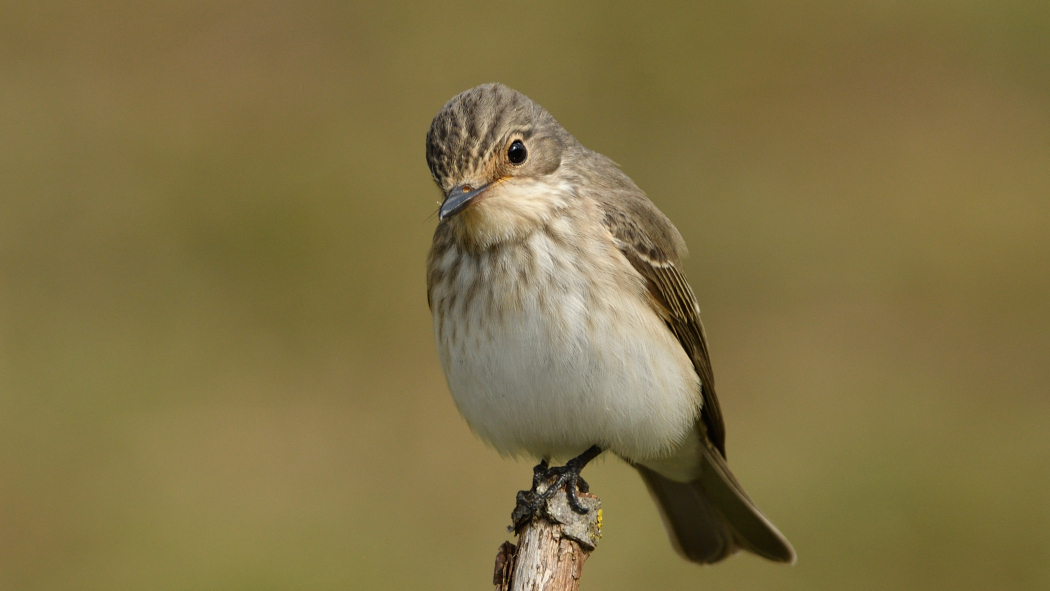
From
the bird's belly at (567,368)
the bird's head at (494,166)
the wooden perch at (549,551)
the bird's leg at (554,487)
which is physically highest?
the bird's head at (494,166)

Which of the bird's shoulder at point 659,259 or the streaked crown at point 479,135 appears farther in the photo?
the bird's shoulder at point 659,259

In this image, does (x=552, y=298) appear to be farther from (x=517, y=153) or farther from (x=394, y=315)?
(x=394, y=315)

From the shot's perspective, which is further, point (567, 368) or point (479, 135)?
point (567, 368)

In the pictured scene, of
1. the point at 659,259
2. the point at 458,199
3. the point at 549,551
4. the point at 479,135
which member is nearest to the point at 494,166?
the point at 479,135

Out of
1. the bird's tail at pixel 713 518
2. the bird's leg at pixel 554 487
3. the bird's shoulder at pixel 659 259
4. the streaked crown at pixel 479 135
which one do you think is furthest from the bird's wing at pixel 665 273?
the bird's leg at pixel 554 487

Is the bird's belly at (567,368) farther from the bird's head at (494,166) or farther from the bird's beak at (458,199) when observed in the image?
the bird's beak at (458,199)

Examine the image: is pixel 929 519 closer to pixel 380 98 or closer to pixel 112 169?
pixel 380 98
